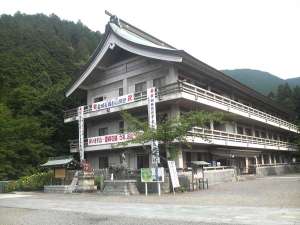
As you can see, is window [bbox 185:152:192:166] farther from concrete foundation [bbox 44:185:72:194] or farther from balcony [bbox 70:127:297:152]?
concrete foundation [bbox 44:185:72:194]

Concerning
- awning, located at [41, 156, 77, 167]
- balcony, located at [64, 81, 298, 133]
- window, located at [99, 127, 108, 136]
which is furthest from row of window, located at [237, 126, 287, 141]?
awning, located at [41, 156, 77, 167]

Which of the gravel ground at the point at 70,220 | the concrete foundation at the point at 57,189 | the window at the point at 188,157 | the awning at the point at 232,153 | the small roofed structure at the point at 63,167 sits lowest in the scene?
the gravel ground at the point at 70,220

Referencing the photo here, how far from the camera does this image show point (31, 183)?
25.6 m

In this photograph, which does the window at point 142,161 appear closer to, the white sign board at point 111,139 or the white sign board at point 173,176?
the white sign board at point 111,139

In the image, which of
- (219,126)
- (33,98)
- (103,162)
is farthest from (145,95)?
(33,98)

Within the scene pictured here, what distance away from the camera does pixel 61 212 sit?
39.2ft

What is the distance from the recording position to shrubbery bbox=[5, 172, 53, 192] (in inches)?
993

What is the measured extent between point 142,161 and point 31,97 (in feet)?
45.1

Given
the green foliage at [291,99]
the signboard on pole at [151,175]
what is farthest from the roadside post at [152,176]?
the green foliage at [291,99]

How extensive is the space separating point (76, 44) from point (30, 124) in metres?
39.7

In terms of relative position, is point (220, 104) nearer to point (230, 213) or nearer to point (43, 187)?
point (43, 187)

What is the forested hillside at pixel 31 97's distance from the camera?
2877 centimetres

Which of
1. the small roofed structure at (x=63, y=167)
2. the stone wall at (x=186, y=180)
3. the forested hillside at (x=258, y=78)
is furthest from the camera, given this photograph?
the forested hillside at (x=258, y=78)

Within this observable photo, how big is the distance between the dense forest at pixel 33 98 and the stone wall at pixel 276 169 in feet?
52.2
